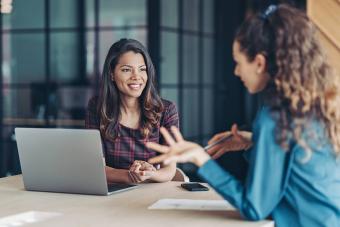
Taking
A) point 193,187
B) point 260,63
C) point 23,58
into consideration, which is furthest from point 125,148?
point 23,58

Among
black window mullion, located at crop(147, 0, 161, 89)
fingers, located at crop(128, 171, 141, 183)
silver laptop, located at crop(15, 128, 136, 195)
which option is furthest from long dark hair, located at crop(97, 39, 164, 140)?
black window mullion, located at crop(147, 0, 161, 89)

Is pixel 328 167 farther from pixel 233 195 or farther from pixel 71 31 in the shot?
pixel 71 31

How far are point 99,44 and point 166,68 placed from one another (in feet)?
2.21

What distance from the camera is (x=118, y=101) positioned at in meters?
2.89

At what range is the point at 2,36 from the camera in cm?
609

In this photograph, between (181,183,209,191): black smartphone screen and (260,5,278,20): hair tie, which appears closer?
(260,5,278,20): hair tie

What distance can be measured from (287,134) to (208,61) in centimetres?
458

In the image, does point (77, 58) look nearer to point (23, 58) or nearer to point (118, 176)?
point (23, 58)

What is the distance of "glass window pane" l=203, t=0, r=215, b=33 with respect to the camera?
6215 millimetres

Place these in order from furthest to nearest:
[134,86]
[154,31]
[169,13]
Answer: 1. [169,13]
2. [154,31]
3. [134,86]

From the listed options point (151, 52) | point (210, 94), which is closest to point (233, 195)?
point (151, 52)

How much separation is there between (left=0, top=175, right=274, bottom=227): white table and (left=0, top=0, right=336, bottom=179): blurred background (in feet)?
10.5

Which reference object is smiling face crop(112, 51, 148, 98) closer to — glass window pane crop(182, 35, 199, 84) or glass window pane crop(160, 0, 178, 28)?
glass window pane crop(160, 0, 178, 28)

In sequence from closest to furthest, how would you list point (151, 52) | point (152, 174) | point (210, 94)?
point (152, 174) → point (151, 52) → point (210, 94)
